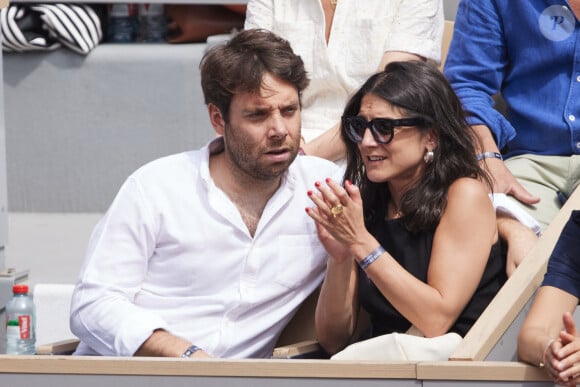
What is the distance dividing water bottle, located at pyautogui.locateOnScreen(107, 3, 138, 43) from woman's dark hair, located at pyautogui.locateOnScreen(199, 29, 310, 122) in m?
2.74

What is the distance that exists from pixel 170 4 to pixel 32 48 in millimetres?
712

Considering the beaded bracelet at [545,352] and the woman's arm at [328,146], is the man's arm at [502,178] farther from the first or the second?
the beaded bracelet at [545,352]

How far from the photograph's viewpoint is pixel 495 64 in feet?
12.6

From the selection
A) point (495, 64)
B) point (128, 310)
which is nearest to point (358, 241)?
point (128, 310)

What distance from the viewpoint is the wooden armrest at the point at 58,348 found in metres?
3.03

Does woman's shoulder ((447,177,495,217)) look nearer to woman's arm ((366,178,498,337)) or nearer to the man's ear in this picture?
woman's arm ((366,178,498,337))

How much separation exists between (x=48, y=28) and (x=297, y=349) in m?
3.14

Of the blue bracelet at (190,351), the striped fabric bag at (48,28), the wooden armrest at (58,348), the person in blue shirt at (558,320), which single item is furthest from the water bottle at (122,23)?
the person in blue shirt at (558,320)

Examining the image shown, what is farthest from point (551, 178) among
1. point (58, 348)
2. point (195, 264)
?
point (58, 348)

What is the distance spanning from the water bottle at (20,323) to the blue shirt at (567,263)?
2.05 metres

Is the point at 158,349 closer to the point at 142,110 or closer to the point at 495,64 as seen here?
the point at 495,64
